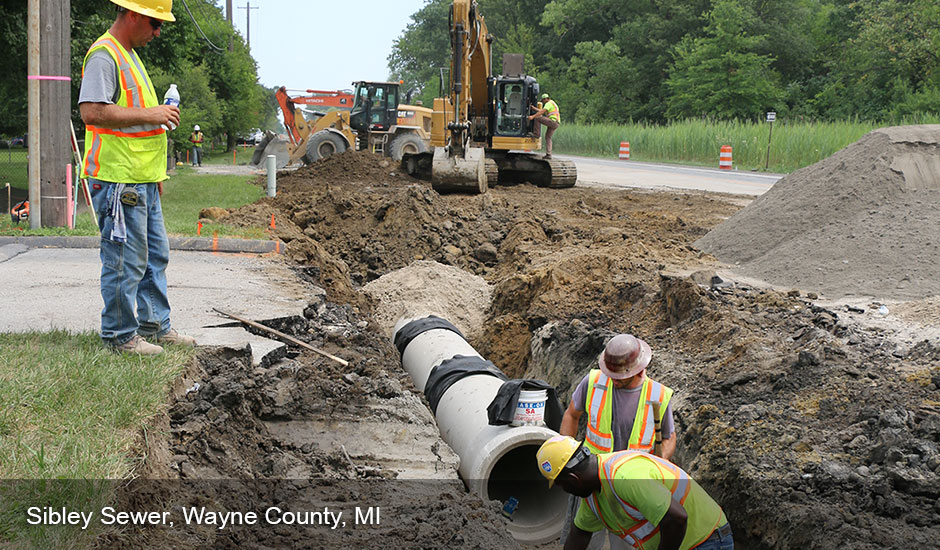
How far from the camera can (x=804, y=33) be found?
54.8 m

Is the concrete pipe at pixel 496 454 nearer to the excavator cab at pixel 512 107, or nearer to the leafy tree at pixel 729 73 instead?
the excavator cab at pixel 512 107

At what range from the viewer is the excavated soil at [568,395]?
4.60 m

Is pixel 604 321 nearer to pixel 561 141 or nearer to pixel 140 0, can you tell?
pixel 140 0

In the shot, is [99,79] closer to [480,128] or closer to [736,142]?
[480,128]

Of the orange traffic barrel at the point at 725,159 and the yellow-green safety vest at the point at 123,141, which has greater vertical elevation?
the orange traffic barrel at the point at 725,159

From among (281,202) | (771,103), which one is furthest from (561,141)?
(281,202)

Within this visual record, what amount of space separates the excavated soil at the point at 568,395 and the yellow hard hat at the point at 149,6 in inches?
82.6

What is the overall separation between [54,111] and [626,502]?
8.95 m

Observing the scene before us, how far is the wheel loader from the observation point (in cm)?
2684

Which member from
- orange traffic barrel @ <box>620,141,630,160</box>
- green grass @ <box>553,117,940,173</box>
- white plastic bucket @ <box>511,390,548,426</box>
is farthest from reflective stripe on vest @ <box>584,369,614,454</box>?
orange traffic barrel @ <box>620,141,630,160</box>

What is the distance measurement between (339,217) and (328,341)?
286 inches

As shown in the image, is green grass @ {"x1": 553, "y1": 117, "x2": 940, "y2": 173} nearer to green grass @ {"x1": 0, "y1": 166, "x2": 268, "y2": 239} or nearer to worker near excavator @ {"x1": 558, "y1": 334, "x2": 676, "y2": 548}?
green grass @ {"x1": 0, "y1": 166, "x2": 268, "y2": 239}

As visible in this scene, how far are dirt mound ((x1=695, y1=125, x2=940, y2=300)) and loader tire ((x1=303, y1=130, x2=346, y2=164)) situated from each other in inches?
652

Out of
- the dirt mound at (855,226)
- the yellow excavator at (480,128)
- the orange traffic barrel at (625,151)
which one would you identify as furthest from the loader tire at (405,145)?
the orange traffic barrel at (625,151)
